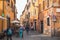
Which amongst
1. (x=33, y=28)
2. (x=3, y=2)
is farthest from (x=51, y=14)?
(x=33, y=28)

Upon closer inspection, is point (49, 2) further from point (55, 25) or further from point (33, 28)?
point (33, 28)

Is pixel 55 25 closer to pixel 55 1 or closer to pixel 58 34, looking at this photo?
pixel 58 34

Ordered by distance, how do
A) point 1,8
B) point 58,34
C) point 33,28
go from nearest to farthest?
point 1,8
point 58,34
point 33,28

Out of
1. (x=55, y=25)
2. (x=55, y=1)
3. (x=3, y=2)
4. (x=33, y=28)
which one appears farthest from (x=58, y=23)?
(x=33, y=28)

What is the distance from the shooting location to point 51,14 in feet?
110

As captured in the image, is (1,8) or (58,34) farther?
(58,34)

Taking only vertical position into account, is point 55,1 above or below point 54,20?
above

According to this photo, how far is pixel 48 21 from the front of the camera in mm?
A: 36062

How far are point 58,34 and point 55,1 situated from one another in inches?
204

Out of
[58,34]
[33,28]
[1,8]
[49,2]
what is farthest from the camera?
[33,28]

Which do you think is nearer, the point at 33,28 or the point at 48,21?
the point at 48,21

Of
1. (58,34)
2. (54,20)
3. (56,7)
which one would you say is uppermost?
(56,7)

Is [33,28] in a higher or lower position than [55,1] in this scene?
lower

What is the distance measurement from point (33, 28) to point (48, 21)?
2336 cm
